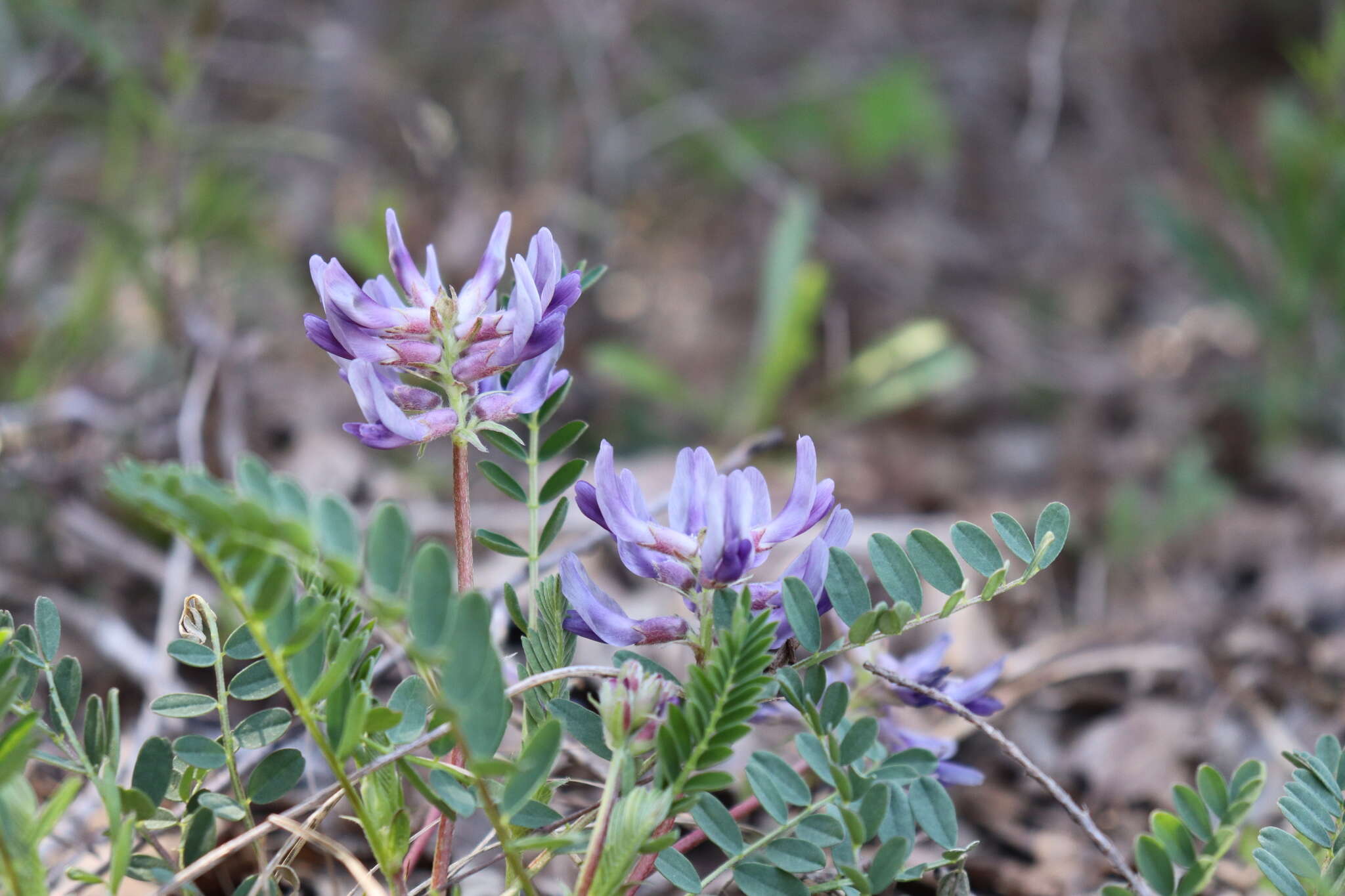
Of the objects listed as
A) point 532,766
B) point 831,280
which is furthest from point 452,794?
point 831,280

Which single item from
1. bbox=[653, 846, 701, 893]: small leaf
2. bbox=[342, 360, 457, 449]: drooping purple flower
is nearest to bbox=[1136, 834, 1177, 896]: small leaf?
bbox=[653, 846, 701, 893]: small leaf

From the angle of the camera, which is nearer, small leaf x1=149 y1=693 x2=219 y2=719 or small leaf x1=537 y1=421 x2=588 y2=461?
small leaf x1=149 y1=693 x2=219 y2=719

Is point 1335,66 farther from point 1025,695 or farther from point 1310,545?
point 1025,695

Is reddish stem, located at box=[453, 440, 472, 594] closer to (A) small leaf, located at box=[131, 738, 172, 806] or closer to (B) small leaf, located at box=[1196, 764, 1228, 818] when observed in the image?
(A) small leaf, located at box=[131, 738, 172, 806]

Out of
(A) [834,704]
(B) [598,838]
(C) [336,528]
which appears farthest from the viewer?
(A) [834,704]

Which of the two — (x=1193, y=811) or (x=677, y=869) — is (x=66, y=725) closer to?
(x=677, y=869)

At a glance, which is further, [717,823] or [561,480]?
[561,480]

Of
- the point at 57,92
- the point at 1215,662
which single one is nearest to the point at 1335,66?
the point at 1215,662
